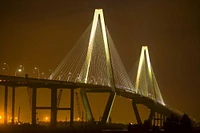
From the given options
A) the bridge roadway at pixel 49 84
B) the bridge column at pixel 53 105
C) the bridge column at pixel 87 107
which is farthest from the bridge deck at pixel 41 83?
the bridge column at pixel 87 107

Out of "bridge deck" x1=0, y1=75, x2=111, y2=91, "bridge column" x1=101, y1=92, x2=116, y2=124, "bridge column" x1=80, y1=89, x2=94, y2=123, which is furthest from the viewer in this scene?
"bridge column" x1=80, y1=89, x2=94, y2=123

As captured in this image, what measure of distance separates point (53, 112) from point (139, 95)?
49.2 feet

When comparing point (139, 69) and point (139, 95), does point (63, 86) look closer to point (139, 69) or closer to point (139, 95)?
point (139, 95)

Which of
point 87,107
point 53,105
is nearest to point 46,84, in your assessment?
point 53,105

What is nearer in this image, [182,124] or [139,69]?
[182,124]

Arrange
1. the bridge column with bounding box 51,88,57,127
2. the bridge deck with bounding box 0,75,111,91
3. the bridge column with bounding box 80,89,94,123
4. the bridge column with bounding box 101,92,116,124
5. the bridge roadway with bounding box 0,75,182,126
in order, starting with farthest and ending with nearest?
the bridge column with bounding box 51,88,57,127
the bridge column with bounding box 80,89,94,123
the bridge column with bounding box 101,92,116,124
the bridge deck with bounding box 0,75,111,91
the bridge roadway with bounding box 0,75,182,126

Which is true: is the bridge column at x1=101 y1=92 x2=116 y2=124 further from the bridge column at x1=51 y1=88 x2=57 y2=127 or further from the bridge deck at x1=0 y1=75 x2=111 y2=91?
the bridge column at x1=51 y1=88 x2=57 y2=127

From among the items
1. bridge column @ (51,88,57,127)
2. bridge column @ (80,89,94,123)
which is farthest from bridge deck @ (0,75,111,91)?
bridge column @ (80,89,94,123)

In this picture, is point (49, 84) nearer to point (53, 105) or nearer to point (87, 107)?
point (53, 105)

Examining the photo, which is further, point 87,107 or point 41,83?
point 87,107

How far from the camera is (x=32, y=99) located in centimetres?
9038

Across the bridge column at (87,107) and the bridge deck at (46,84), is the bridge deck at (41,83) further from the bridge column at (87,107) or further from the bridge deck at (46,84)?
the bridge column at (87,107)

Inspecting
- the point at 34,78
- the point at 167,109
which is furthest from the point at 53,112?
the point at 167,109

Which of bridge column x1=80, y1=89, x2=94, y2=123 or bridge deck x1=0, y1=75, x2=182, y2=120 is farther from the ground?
bridge deck x1=0, y1=75, x2=182, y2=120
